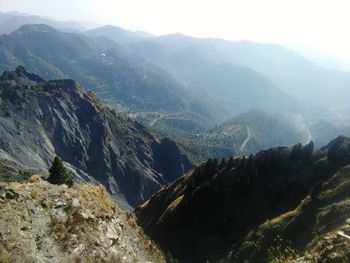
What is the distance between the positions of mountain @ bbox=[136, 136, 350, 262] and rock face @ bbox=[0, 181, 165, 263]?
29.8 m

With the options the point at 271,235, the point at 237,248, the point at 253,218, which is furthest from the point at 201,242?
the point at 271,235

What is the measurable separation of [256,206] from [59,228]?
74.0 metres

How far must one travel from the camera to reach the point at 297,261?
72.0 feet

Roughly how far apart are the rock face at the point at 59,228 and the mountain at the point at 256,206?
2985 centimetres

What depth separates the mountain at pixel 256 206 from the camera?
61312 millimetres

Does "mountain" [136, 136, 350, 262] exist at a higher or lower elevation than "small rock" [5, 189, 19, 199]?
lower

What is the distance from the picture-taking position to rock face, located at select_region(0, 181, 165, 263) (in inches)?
848

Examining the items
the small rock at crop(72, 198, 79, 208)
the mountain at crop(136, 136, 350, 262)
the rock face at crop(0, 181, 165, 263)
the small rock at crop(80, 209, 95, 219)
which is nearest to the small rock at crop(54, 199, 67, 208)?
the rock face at crop(0, 181, 165, 263)

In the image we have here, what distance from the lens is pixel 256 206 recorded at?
308 ft

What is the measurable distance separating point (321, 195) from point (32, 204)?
2153 inches

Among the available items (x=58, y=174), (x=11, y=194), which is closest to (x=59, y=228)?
(x=11, y=194)

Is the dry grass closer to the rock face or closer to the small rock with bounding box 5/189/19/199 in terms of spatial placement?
the rock face

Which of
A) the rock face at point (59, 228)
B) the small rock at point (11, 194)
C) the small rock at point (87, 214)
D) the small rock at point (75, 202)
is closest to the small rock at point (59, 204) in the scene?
the rock face at point (59, 228)

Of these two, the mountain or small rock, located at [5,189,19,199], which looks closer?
small rock, located at [5,189,19,199]
